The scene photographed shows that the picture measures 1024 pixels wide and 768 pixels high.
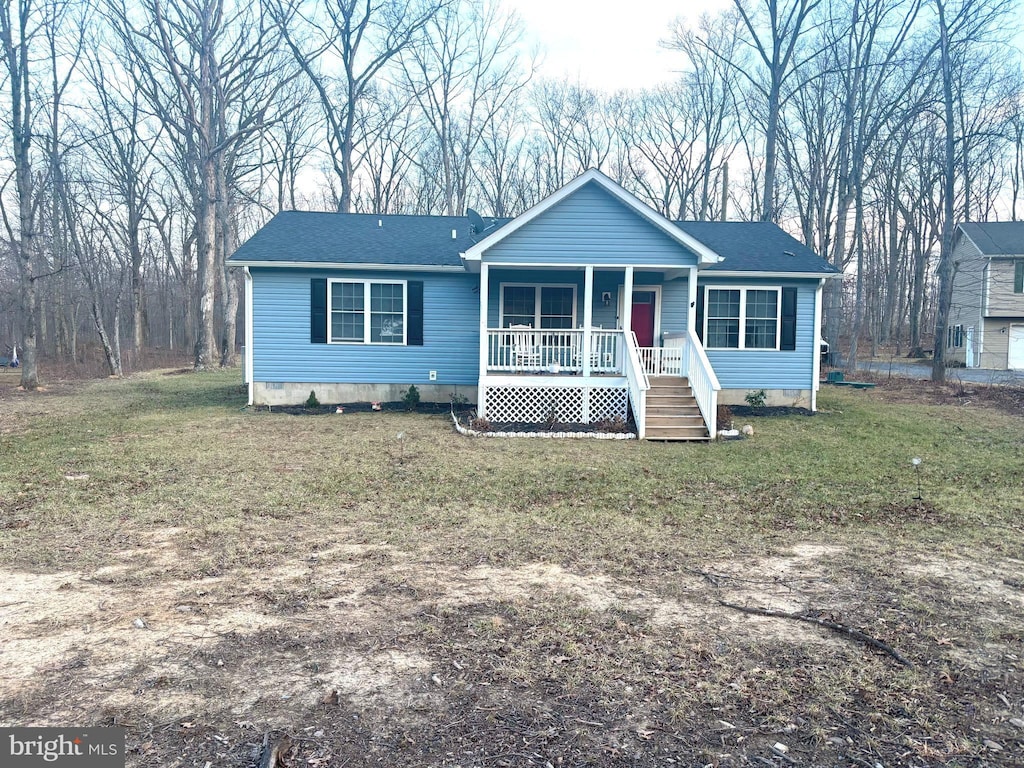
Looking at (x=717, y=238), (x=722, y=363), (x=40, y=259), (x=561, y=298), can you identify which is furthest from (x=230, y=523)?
(x=40, y=259)

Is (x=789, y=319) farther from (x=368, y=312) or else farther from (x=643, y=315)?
(x=368, y=312)

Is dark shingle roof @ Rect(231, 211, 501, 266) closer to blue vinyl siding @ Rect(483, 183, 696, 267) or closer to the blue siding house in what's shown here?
the blue siding house

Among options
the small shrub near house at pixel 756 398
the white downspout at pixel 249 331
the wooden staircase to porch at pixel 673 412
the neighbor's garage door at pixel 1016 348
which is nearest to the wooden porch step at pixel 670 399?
the wooden staircase to porch at pixel 673 412

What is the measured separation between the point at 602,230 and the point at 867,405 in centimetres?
783

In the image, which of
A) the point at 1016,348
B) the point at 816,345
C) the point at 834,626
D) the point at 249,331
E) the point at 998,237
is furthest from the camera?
the point at 998,237

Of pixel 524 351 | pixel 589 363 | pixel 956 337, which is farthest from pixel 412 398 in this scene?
pixel 956 337

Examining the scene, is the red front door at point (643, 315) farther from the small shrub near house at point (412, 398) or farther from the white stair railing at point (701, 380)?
the small shrub near house at point (412, 398)

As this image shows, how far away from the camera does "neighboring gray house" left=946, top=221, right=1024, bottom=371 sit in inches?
1051

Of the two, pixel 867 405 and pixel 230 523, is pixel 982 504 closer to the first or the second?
pixel 230 523

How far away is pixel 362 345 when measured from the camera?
1391 cm

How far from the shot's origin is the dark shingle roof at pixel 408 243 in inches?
537

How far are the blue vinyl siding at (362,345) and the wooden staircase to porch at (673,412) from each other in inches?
160

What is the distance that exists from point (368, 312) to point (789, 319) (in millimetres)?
8924

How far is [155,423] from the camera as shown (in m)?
11.7
